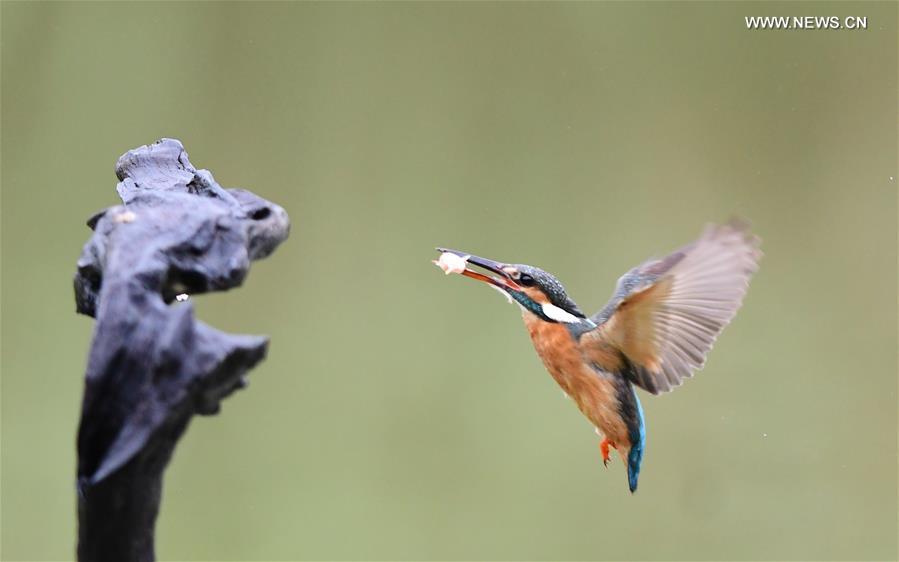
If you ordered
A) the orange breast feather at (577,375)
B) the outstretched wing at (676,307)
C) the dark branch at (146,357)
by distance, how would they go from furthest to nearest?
1. the orange breast feather at (577,375)
2. the outstretched wing at (676,307)
3. the dark branch at (146,357)

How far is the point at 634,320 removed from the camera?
111 centimetres

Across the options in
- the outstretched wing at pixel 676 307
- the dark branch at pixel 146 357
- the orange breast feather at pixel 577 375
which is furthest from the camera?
the orange breast feather at pixel 577 375

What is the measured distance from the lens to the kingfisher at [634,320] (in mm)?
1044

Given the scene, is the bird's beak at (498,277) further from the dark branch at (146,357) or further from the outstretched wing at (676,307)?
the dark branch at (146,357)

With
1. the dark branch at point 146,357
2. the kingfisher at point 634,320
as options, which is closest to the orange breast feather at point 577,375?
the kingfisher at point 634,320

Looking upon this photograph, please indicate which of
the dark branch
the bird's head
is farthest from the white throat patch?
the dark branch

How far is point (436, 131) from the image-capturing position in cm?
215

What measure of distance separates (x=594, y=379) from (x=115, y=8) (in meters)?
1.34

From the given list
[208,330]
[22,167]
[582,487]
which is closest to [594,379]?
[208,330]

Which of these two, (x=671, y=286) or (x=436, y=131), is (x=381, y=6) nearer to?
(x=436, y=131)

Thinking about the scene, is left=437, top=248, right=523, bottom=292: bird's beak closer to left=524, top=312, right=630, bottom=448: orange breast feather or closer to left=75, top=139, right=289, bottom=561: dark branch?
left=524, top=312, right=630, bottom=448: orange breast feather

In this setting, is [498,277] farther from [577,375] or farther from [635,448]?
[635,448]

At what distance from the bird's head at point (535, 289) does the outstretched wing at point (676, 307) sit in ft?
0.12

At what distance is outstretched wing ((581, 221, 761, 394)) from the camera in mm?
1039
